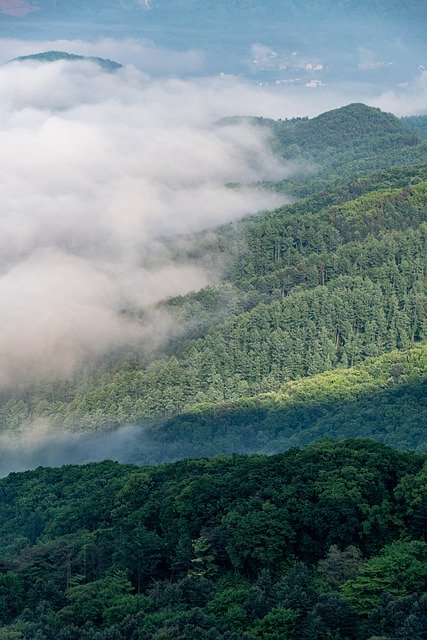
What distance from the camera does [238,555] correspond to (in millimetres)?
38781

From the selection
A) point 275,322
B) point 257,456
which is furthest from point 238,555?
point 275,322

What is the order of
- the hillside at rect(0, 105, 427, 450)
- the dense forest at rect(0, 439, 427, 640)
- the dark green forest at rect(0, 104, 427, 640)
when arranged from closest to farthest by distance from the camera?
the dense forest at rect(0, 439, 427, 640) < the dark green forest at rect(0, 104, 427, 640) < the hillside at rect(0, 105, 427, 450)

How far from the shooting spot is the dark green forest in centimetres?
3497

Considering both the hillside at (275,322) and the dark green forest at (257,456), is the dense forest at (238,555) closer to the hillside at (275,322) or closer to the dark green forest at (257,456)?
the dark green forest at (257,456)

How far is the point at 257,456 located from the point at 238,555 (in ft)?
23.0

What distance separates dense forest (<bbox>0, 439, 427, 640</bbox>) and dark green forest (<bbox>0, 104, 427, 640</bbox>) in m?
0.06

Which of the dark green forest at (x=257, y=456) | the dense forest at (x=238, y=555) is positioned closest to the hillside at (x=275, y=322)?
the dark green forest at (x=257, y=456)

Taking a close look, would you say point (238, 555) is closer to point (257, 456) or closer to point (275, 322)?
point (257, 456)

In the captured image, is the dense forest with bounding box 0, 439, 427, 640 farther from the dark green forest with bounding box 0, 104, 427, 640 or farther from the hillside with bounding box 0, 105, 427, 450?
the hillside with bounding box 0, 105, 427, 450

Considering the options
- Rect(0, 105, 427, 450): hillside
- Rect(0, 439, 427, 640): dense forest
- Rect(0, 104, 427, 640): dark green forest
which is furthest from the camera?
Rect(0, 105, 427, 450): hillside

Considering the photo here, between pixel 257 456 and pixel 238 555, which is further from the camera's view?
pixel 257 456

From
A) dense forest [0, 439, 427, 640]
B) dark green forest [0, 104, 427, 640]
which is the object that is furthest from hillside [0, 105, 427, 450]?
dense forest [0, 439, 427, 640]

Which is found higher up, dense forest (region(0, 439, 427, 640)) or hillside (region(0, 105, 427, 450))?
hillside (region(0, 105, 427, 450))

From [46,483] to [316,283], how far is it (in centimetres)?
3143
